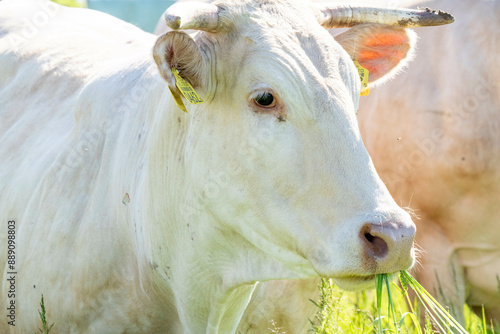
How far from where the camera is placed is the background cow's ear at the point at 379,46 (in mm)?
3137

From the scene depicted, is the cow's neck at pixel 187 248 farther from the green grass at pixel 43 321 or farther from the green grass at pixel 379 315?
the green grass at pixel 43 321

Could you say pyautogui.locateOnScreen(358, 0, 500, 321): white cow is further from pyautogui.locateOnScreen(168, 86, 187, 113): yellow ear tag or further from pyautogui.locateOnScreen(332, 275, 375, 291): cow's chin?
pyautogui.locateOnScreen(168, 86, 187, 113): yellow ear tag

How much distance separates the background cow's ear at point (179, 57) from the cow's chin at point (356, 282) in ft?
2.84

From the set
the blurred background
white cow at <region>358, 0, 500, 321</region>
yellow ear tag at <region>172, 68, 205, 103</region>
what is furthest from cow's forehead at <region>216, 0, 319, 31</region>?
the blurred background

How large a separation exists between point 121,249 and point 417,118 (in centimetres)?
225

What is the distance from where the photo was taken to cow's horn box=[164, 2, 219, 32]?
7.68ft

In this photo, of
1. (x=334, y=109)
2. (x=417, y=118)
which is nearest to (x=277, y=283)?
(x=334, y=109)

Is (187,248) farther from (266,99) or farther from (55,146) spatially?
(55,146)

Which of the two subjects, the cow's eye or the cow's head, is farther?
the cow's eye

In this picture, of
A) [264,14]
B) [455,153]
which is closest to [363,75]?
[264,14]

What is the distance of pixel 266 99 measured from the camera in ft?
8.23

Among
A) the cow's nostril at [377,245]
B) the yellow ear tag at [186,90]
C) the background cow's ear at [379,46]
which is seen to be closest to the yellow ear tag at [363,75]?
the background cow's ear at [379,46]

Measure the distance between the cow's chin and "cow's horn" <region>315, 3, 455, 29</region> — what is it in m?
1.07

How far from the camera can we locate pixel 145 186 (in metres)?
3.05
